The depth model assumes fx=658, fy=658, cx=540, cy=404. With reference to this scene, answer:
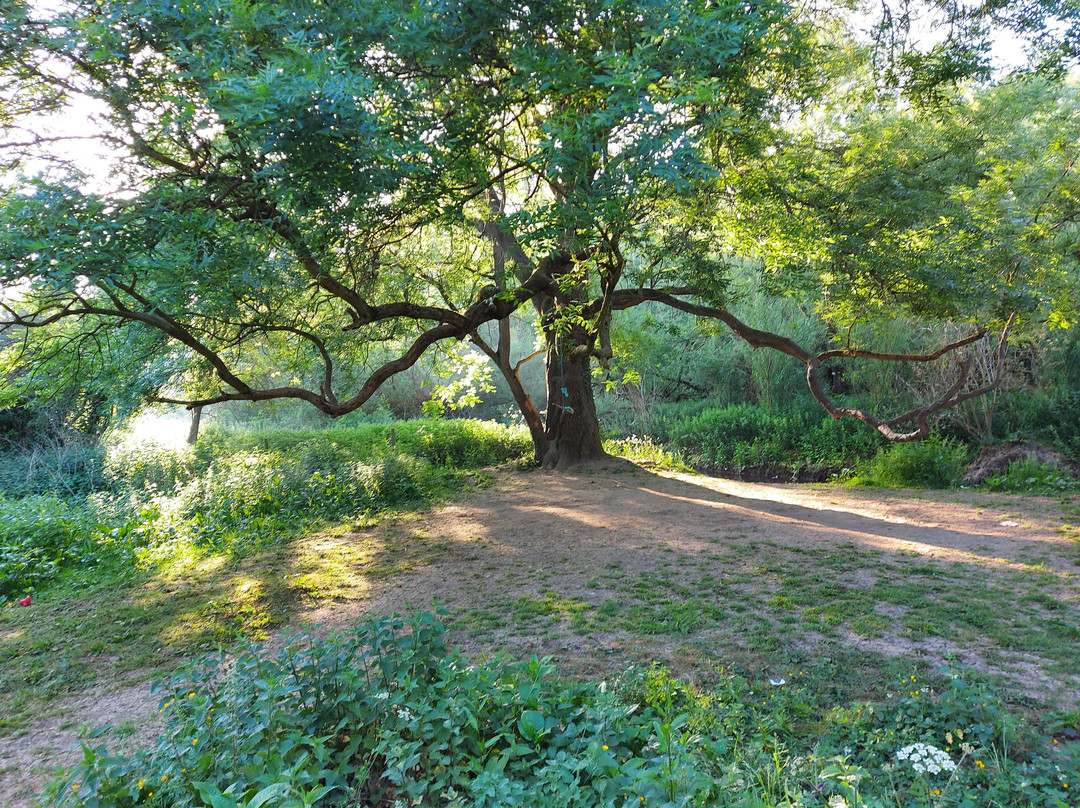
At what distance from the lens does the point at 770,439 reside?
577 inches

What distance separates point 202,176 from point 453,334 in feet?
12.0

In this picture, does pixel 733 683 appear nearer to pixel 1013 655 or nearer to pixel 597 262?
pixel 1013 655

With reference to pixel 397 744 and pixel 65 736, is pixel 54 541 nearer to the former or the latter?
pixel 65 736

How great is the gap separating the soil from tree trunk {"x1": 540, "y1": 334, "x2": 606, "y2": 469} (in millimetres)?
473

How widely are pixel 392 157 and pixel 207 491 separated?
6.04m

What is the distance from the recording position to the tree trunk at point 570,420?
1092cm

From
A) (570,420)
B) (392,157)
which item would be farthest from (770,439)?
(392,157)

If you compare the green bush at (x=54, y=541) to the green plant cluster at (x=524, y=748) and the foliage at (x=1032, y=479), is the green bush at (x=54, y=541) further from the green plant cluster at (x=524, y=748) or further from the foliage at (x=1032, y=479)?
the foliage at (x=1032, y=479)

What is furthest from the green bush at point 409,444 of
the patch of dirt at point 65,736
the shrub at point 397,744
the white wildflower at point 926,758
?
the white wildflower at point 926,758

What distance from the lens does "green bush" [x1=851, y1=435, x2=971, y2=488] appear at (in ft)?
32.7

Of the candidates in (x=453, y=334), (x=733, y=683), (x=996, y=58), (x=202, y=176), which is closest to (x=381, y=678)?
(x=733, y=683)

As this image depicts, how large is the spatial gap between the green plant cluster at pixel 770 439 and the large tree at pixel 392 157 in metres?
5.09

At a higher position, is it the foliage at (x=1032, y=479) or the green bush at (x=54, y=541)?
the foliage at (x=1032, y=479)

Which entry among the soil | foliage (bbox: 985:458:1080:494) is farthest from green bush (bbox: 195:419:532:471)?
foliage (bbox: 985:458:1080:494)
